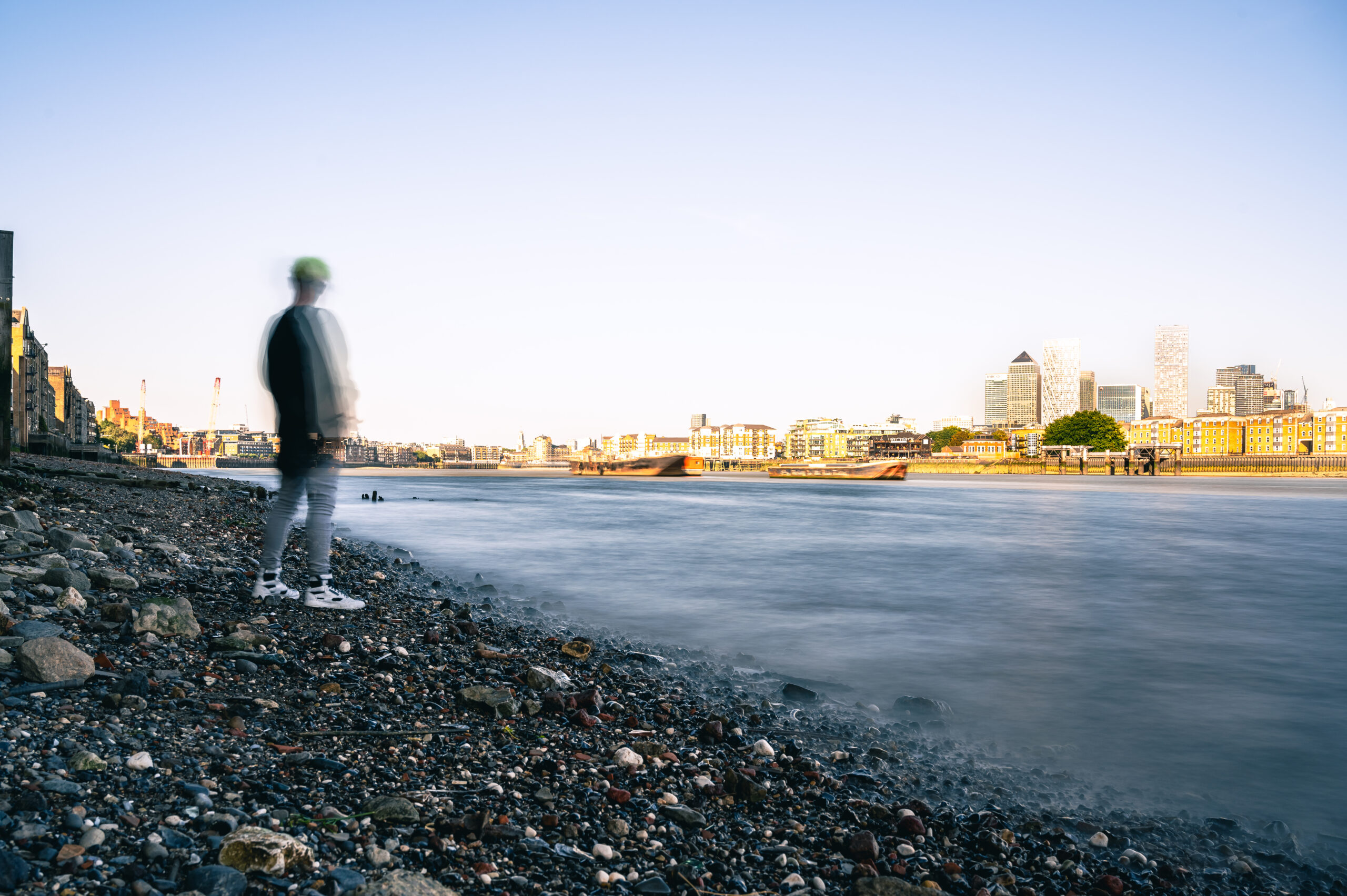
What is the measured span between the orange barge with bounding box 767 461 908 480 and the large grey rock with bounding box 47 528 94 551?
301 feet

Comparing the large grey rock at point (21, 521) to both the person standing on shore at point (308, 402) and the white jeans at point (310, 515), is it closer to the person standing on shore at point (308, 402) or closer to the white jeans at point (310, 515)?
the white jeans at point (310, 515)

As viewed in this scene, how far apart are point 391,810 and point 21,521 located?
6.84m

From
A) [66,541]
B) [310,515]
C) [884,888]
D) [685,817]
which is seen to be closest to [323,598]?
[310,515]

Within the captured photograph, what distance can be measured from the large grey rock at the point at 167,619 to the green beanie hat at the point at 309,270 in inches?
95.7

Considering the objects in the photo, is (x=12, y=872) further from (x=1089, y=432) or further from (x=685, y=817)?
(x=1089, y=432)

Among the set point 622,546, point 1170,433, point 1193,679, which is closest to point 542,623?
point 1193,679

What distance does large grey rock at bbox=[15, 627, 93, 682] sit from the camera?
3281 millimetres

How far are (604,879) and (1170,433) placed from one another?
22737 centimetres

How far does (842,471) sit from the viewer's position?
102125mm

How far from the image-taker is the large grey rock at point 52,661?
328 cm

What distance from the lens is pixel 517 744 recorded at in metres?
3.59

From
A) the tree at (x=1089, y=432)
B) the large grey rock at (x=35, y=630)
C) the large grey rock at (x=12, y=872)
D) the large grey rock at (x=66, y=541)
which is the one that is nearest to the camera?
the large grey rock at (x=12, y=872)

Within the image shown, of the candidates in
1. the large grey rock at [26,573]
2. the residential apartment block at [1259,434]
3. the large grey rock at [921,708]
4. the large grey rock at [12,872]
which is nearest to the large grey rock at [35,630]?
the large grey rock at [26,573]

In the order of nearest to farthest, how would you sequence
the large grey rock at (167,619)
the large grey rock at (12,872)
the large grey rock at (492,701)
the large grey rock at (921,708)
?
the large grey rock at (12,872) → the large grey rock at (492,701) → the large grey rock at (167,619) → the large grey rock at (921,708)
